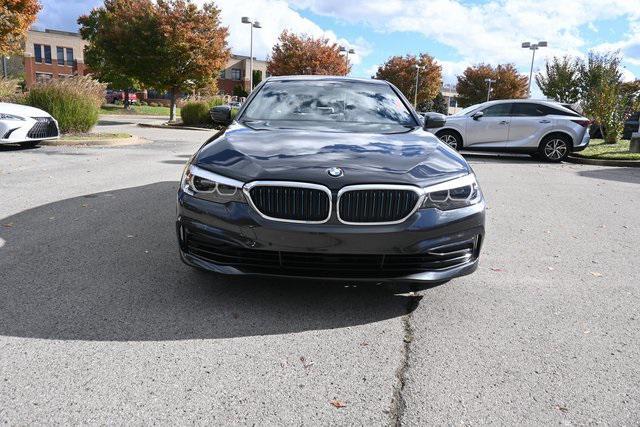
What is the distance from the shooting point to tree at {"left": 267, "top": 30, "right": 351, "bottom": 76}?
125ft

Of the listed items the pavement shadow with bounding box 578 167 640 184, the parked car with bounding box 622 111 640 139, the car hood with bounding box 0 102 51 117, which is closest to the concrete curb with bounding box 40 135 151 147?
the car hood with bounding box 0 102 51 117

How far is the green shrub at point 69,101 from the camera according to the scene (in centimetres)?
1414

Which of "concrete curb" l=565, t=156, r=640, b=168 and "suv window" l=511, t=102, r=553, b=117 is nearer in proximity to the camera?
"concrete curb" l=565, t=156, r=640, b=168

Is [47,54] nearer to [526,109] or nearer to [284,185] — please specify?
[526,109]

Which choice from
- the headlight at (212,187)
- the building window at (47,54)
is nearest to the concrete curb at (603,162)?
the headlight at (212,187)

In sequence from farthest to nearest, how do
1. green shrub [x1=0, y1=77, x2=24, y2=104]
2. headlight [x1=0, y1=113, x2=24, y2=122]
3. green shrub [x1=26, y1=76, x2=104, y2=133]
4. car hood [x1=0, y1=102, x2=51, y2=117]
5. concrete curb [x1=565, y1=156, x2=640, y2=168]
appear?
green shrub [x1=0, y1=77, x2=24, y2=104] → green shrub [x1=26, y1=76, x2=104, y2=133] → concrete curb [x1=565, y1=156, x2=640, y2=168] → car hood [x1=0, y1=102, x2=51, y2=117] → headlight [x1=0, y1=113, x2=24, y2=122]

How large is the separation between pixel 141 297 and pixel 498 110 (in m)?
12.4

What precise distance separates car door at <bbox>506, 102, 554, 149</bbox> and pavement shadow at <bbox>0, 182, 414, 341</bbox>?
439 inches

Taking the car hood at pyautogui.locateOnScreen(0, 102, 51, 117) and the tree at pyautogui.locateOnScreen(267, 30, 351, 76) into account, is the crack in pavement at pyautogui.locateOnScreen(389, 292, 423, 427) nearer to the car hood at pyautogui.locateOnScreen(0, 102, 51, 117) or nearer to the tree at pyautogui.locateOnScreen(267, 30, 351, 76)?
the car hood at pyautogui.locateOnScreen(0, 102, 51, 117)

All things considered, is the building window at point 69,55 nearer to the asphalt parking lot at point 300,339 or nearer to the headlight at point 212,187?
the asphalt parking lot at point 300,339

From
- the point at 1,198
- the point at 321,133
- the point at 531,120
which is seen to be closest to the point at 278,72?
the point at 531,120

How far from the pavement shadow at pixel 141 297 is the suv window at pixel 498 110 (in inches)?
435

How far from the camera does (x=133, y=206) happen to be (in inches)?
247

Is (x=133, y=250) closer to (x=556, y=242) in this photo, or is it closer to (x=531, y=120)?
(x=556, y=242)
